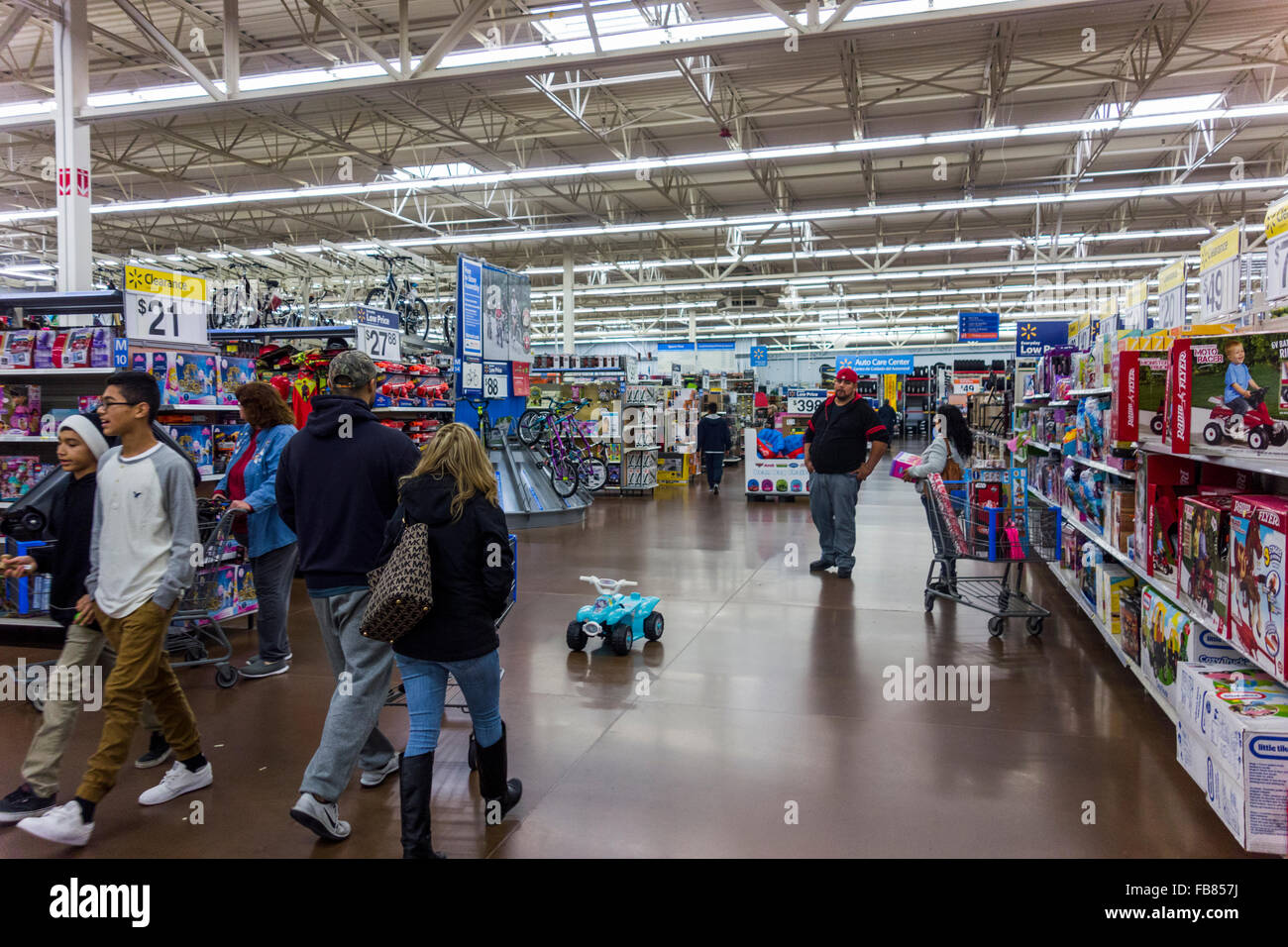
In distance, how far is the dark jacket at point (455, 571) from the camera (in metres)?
2.72

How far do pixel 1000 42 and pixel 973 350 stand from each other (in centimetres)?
3285

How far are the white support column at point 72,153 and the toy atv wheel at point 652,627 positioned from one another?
6117 mm

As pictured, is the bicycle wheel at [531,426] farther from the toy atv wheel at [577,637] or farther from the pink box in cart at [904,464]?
the toy atv wheel at [577,637]

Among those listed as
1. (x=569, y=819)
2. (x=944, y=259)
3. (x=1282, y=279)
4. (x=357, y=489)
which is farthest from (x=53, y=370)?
(x=944, y=259)

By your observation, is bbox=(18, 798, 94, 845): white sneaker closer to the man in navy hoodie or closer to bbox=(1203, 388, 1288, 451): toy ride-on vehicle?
the man in navy hoodie

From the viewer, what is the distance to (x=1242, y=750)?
2.76 m

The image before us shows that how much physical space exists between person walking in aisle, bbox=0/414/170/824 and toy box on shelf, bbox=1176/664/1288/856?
4043mm

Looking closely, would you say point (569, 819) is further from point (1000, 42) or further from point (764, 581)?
point (1000, 42)

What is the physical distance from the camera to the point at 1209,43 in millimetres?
11320

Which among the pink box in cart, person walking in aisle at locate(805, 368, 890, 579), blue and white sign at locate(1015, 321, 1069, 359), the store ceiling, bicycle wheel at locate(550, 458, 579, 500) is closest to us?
the pink box in cart

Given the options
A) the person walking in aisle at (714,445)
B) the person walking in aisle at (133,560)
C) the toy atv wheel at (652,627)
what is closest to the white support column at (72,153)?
the person walking in aisle at (133,560)

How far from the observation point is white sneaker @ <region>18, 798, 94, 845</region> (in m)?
2.88

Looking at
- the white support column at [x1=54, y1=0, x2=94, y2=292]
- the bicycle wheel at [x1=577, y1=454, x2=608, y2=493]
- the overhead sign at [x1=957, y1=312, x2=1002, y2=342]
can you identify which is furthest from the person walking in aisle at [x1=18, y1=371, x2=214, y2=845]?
the overhead sign at [x1=957, y1=312, x2=1002, y2=342]
